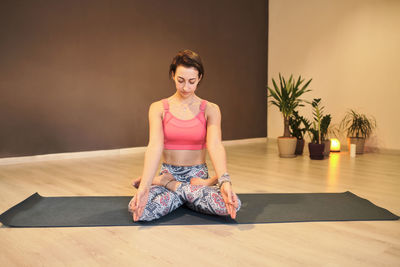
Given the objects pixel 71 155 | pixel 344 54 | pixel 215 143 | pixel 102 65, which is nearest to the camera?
pixel 215 143

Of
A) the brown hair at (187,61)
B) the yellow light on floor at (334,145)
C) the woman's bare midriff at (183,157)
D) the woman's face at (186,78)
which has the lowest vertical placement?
the yellow light on floor at (334,145)

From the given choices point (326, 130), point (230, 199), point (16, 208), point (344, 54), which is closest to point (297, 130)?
point (326, 130)

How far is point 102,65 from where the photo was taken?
4.68 m

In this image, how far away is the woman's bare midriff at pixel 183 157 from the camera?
2230mm

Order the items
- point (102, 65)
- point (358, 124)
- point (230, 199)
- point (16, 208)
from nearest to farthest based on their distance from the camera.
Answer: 1. point (230, 199)
2. point (16, 208)
3. point (102, 65)
4. point (358, 124)

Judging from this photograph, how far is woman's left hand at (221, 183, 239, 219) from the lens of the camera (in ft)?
6.21

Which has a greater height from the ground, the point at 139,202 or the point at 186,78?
the point at 186,78

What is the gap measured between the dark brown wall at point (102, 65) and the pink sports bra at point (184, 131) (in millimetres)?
2593

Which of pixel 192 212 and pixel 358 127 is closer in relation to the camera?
pixel 192 212

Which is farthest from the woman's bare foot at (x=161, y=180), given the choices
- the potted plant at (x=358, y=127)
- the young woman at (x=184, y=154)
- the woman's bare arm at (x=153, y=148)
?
the potted plant at (x=358, y=127)

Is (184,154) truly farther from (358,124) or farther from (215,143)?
(358,124)

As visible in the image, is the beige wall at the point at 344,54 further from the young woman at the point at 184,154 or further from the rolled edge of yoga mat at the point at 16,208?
the rolled edge of yoga mat at the point at 16,208

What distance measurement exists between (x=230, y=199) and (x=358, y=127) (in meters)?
3.48

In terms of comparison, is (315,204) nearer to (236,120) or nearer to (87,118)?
(87,118)
